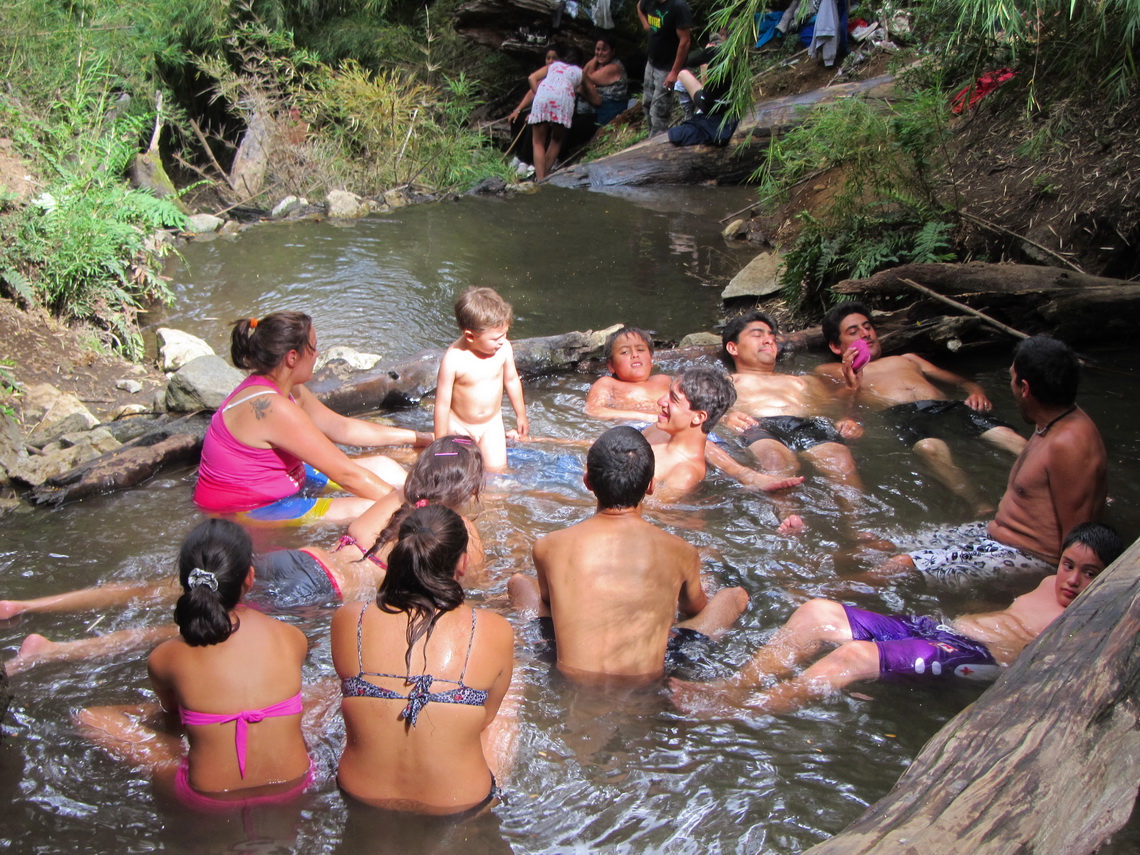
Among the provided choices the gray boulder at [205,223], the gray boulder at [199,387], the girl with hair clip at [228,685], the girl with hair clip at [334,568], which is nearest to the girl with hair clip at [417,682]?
the girl with hair clip at [228,685]

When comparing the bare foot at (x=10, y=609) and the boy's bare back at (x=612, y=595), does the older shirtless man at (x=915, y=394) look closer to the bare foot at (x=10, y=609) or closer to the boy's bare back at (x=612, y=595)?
the boy's bare back at (x=612, y=595)

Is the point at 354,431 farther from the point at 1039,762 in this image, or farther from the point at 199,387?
the point at 1039,762

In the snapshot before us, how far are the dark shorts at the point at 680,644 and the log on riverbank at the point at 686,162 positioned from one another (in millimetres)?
10208

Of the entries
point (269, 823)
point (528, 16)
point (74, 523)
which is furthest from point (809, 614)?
point (528, 16)

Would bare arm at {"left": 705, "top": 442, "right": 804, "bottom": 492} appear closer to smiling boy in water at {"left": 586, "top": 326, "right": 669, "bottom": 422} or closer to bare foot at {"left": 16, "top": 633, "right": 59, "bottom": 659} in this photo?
smiling boy in water at {"left": 586, "top": 326, "right": 669, "bottom": 422}

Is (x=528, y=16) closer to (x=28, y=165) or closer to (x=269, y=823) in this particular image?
(x=28, y=165)

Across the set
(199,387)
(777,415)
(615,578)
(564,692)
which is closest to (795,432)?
(777,415)

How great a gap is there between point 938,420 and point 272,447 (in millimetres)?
4527

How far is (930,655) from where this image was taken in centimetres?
373

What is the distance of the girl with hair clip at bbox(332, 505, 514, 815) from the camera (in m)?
2.80

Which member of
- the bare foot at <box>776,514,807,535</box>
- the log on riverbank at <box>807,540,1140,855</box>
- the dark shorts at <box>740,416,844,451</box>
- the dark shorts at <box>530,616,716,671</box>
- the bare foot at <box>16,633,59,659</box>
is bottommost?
the dark shorts at <box>740,416,844,451</box>

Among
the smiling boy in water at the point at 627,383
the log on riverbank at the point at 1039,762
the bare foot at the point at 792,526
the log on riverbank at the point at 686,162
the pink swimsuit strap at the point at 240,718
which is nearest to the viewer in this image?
the log on riverbank at the point at 1039,762

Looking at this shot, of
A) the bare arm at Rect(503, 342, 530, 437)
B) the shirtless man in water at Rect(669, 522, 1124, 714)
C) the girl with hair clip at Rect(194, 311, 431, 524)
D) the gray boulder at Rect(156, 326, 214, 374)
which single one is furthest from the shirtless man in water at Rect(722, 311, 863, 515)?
the gray boulder at Rect(156, 326, 214, 374)

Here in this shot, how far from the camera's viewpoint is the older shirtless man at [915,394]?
5996mm
